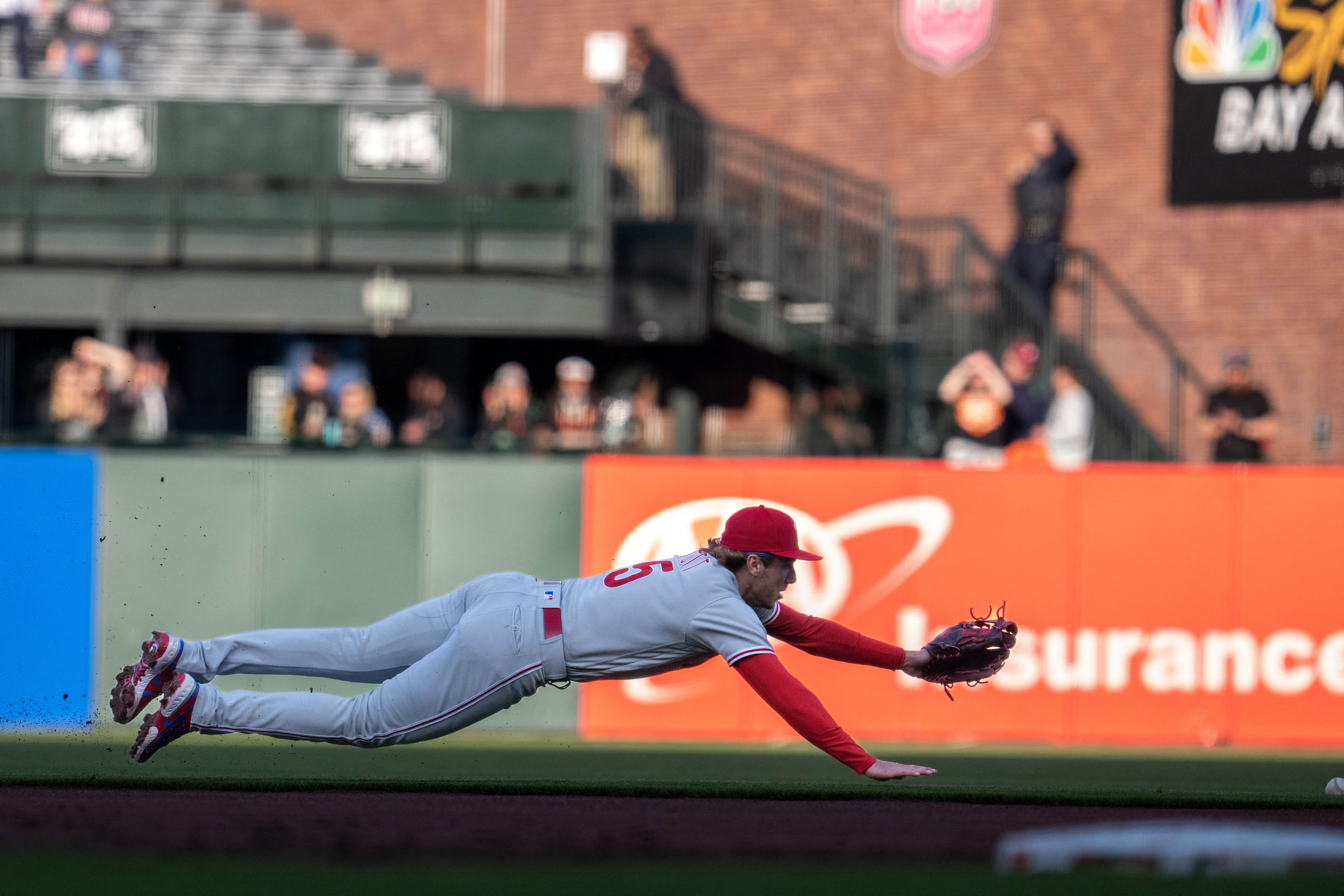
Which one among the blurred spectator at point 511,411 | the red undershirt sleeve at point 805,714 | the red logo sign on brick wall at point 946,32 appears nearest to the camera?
the red undershirt sleeve at point 805,714

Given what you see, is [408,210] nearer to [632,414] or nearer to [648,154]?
[648,154]

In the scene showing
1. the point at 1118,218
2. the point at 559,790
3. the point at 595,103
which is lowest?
the point at 559,790

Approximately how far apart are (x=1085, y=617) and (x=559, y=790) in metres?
5.08

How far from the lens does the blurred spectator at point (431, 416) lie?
49.1ft

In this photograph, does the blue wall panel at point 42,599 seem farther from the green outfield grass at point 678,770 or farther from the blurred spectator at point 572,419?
the blurred spectator at point 572,419

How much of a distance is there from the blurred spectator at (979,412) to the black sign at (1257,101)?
582 cm

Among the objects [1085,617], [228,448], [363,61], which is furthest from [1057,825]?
[363,61]

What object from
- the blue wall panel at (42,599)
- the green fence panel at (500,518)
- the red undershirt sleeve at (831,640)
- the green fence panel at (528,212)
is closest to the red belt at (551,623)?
the red undershirt sleeve at (831,640)

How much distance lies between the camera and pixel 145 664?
21.4 ft

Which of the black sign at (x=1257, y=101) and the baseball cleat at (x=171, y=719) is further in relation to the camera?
the black sign at (x=1257, y=101)

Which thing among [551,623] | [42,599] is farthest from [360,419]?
[551,623]

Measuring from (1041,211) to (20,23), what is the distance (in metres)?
12.0

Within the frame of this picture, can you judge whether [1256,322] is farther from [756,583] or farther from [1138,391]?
[756,583]

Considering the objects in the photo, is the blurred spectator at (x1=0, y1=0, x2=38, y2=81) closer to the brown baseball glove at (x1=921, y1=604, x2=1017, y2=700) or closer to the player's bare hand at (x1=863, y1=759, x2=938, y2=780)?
the brown baseball glove at (x1=921, y1=604, x2=1017, y2=700)
